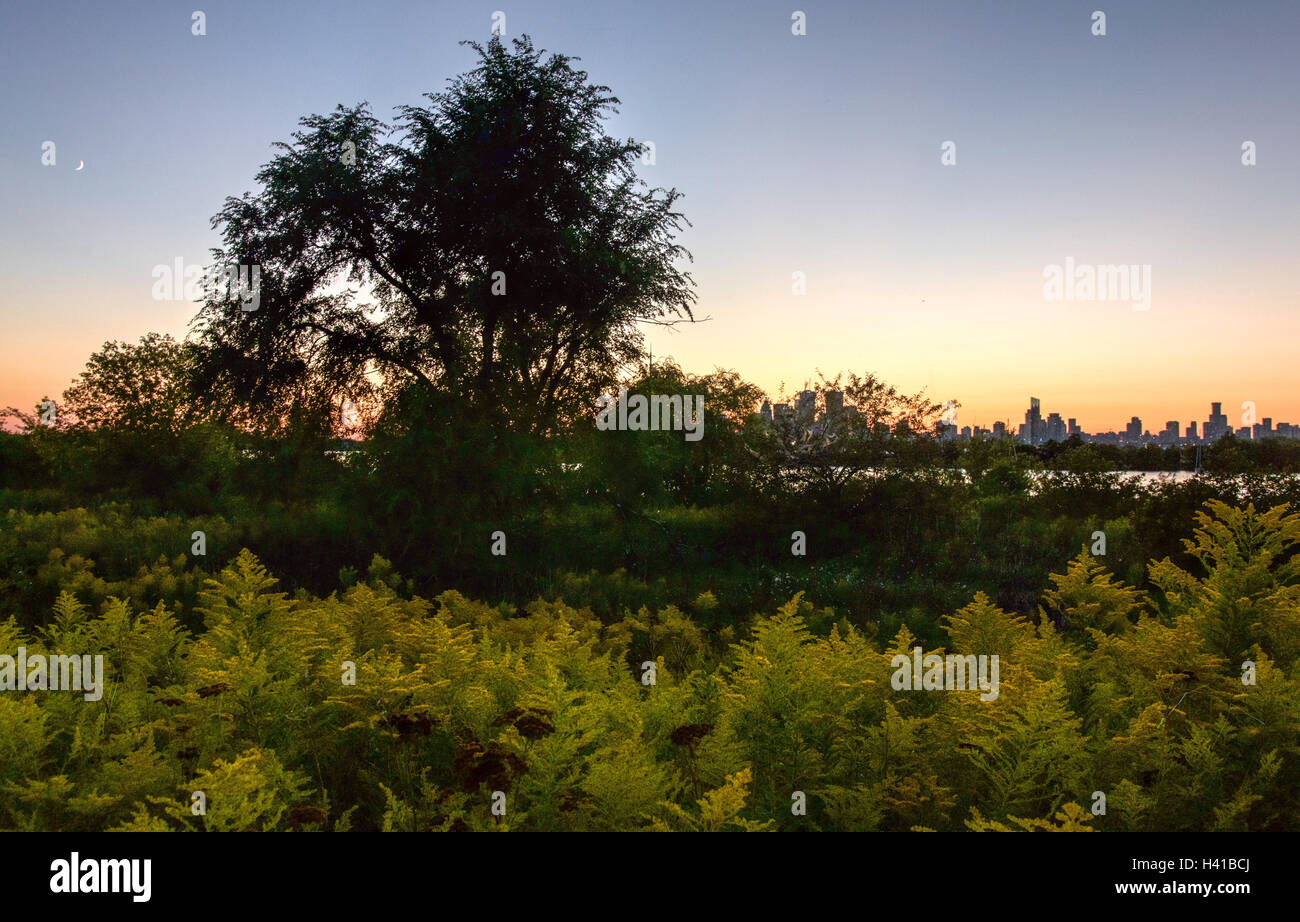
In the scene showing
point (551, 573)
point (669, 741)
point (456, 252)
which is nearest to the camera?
point (669, 741)

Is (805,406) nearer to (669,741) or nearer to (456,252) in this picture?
(456,252)

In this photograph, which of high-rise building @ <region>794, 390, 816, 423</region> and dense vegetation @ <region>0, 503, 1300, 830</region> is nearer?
dense vegetation @ <region>0, 503, 1300, 830</region>

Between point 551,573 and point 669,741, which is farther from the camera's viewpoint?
point 551,573

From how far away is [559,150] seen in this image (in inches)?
607

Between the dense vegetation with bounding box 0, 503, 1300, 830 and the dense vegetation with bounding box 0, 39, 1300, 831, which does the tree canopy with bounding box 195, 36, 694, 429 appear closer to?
the dense vegetation with bounding box 0, 39, 1300, 831

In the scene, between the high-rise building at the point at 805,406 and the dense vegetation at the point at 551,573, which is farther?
the high-rise building at the point at 805,406

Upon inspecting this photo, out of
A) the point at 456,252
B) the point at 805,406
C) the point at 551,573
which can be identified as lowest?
the point at 551,573

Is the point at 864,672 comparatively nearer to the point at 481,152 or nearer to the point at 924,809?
the point at 924,809

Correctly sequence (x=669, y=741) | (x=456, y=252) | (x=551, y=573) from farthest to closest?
(x=456, y=252), (x=551, y=573), (x=669, y=741)

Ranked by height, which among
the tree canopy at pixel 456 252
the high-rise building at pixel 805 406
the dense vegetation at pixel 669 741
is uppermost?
the tree canopy at pixel 456 252

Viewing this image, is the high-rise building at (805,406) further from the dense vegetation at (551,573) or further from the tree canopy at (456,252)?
the tree canopy at (456,252)

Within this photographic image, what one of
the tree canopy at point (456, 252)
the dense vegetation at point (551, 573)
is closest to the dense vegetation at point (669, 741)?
the dense vegetation at point (551, 573)

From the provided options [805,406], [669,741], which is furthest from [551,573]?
[805,406]

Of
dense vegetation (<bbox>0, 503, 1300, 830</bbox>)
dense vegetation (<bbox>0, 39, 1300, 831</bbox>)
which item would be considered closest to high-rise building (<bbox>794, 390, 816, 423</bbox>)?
dense vegetation (<bbox>0, 39, 1300, 831</bbox>)
